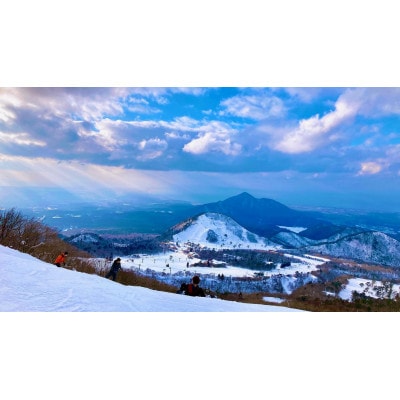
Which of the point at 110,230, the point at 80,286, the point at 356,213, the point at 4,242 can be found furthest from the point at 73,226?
the point at 356,213

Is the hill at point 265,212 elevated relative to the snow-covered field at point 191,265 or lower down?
elevated

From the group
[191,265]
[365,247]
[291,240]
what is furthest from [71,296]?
[365,247]

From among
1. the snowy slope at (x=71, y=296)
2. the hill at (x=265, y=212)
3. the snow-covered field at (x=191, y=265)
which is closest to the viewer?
the snowy slope at (x=71, y=296)

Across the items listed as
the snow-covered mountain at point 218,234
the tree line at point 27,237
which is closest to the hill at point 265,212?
Answer: the snow-covered mountain at point 218,234

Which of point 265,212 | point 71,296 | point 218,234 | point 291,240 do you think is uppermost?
point 291,240

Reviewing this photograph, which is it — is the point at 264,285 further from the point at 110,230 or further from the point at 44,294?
the point at 44,294

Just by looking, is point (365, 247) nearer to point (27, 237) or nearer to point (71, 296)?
point (27, 237)

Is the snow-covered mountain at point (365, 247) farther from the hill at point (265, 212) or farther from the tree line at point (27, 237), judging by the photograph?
the tree line at point (27, 237)

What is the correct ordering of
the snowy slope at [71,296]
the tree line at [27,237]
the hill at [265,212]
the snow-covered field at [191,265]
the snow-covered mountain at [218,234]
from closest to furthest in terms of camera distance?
1. the snowy slope at [71,296]
2. the tree line at [27,237]
3. the hill at [265,212]
4. the snow-covered field at [191,265]
5. the snow-covered mountain at [218,234]
